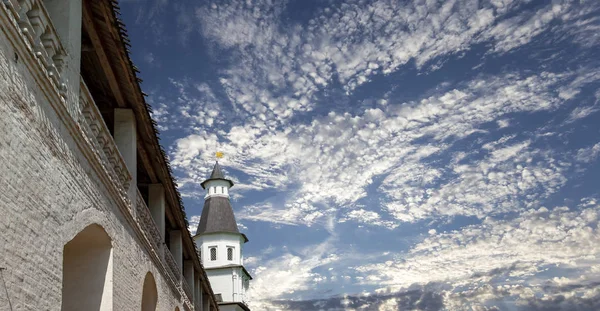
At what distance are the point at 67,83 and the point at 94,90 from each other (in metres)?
3.75

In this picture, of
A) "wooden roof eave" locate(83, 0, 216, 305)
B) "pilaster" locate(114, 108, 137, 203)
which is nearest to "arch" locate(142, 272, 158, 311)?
"pilaster" locate(114, 108, 137, 203)

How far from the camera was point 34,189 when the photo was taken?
592 cm

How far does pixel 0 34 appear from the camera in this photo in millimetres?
5266

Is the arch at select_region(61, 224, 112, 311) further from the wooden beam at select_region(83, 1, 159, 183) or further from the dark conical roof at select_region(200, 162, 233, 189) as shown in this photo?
the dark conical roof at select_region(200, 162, 233, 189)

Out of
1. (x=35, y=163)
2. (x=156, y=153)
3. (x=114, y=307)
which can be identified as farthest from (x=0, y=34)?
(x=156, y=153)

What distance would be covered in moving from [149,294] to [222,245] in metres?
38.1

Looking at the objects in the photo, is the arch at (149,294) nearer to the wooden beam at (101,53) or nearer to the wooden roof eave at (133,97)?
the wooden roof eave at (133,97)

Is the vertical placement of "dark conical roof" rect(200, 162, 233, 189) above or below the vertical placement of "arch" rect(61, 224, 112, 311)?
above

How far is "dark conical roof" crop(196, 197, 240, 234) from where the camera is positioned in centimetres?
5088

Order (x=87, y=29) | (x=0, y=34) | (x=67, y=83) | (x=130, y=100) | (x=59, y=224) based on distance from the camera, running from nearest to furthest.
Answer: (x=0, y=34), (x=59, y=224), (x=67, y=83), (x=87, y=29), (x=130, y=100)

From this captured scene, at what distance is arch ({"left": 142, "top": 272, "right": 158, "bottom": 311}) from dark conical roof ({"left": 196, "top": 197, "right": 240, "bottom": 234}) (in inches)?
1491

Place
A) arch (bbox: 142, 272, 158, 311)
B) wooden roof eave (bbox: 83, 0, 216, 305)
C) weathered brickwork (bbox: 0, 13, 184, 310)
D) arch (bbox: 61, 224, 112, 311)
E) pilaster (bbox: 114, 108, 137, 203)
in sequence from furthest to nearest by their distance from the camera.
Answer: arch (bbox: 142, 272, 158, 311) → pilaster (bbox: 114, 108, 137, 203) → arch (bbox: 61, 224, 112, 311) → wooden roof eave (bbox: 83, 0, 216, 305) → weathered brickwork (bbox: 0, 13, 184, 310)

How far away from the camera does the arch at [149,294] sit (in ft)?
39.3

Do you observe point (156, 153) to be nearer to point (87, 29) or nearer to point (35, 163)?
point (87, 29)
